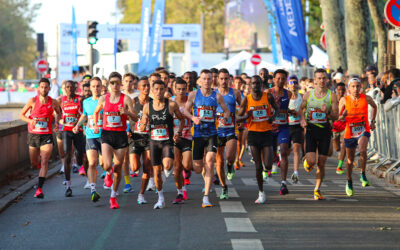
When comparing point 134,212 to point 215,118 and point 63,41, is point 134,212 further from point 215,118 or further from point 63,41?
point 63,41

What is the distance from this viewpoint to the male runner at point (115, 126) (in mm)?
12094

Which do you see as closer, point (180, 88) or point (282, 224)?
point (282, 224)

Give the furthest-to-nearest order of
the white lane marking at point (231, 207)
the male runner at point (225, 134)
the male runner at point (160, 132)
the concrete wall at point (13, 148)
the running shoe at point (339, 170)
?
the running shoe at point (339, 170) < the concrete wall at point (13, 148) < the male runner at point (225, 134) < the male runner at point (160, 132) < the white lane marking at point (231, 207)

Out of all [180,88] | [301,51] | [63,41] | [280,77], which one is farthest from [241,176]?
[63,41]

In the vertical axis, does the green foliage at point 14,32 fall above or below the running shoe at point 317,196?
above

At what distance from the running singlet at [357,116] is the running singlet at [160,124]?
3331 mm

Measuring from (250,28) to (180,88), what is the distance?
77.8 m

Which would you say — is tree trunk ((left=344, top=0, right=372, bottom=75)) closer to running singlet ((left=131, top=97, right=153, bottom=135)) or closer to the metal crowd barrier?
the metal crowd barrier

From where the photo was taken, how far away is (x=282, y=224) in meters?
10.2

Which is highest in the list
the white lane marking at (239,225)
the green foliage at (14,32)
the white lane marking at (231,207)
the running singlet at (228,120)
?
the green foliage at (14,32)

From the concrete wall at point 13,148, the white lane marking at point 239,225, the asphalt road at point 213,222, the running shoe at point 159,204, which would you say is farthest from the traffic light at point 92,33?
the white lane marking at point 239,225

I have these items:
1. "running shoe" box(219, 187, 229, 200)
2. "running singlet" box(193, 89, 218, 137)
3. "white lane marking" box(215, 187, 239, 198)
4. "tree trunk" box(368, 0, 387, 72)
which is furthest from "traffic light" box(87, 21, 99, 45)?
"running singlet" box(193, 89, 218, 137)

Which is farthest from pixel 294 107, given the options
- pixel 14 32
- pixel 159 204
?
pixel 14 32

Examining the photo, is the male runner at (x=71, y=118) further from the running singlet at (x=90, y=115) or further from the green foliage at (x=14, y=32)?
the green foliage at (x=14, y=32)
